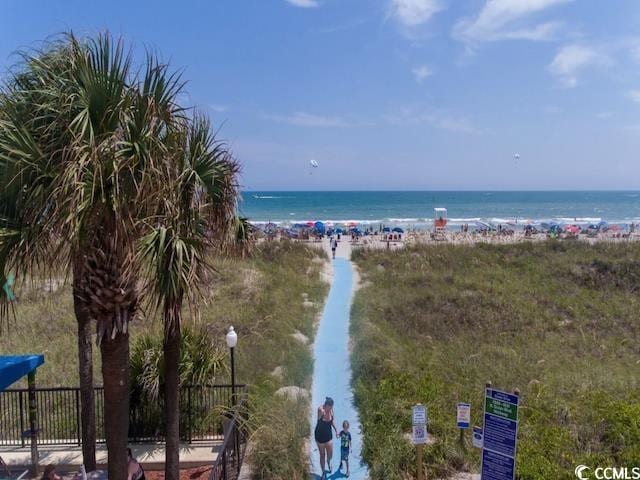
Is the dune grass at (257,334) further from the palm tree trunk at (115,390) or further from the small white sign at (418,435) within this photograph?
the small white sign at (418,435)

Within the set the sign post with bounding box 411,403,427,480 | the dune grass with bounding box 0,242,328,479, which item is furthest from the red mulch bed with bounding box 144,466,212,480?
the sign post with bounding box 411,403,427,480

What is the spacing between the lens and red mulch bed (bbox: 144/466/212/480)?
8.05 m

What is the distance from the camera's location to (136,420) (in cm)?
918

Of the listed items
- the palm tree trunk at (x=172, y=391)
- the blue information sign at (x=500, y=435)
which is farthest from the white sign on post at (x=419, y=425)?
the palm tree trunk at (x=172, y=391)

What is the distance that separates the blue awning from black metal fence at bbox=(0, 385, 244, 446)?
124 cm

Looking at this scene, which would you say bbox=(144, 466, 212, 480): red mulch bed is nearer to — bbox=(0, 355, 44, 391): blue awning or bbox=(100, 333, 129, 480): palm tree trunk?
bbox=(0, 355, 44, 391): blue awning

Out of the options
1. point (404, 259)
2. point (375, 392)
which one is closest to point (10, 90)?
point (375, 392)

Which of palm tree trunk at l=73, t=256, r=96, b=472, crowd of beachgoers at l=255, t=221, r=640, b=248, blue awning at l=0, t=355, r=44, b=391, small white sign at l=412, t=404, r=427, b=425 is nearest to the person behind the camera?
small white sign at l=412, t=404, r=427, b=425

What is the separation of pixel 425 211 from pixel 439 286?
313 ft

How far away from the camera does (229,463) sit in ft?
25.6

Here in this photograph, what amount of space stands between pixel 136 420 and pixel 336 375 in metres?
4.96

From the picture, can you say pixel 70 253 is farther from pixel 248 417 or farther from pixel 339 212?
pixel 339 212

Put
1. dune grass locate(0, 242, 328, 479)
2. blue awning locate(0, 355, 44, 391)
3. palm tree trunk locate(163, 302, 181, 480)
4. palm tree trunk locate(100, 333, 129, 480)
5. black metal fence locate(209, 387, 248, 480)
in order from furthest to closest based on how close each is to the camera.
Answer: dune grass locate(0, 242, 328, 479), black metal fence locate(209, 387, 248, 480), blue awning locate(0, 355, 44, 391), palm tree trunk locate(163, 302, 181, 480), palm tree trunk locate(100, 333, 129, 480)

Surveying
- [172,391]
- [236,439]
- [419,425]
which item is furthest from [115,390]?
[419,425]
